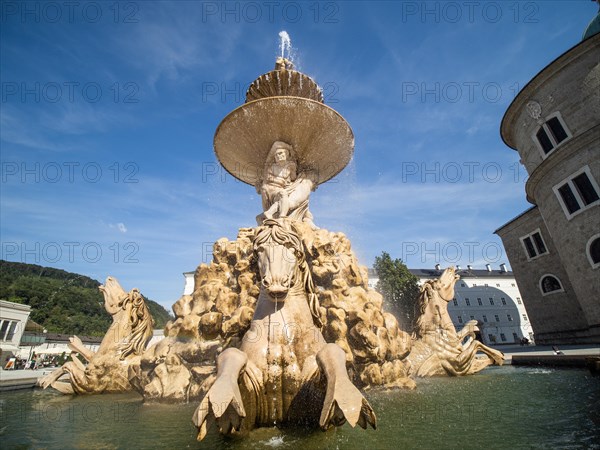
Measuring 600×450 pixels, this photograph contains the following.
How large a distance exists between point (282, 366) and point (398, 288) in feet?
104

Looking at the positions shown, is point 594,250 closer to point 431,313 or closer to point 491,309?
point 431,313

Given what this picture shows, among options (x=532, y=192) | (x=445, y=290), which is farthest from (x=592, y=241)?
(x=445, y=290)

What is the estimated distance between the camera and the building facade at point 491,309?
44.1 meters

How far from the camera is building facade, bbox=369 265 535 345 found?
44062 millimetres

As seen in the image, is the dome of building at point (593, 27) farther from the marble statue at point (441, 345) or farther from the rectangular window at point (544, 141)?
the marble statue at point (441, 345)

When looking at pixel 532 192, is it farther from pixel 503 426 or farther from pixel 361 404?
pixel 361 404

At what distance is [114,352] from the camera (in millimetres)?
7047

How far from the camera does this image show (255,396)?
3.20 m

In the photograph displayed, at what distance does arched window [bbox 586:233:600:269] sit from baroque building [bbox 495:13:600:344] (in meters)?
0.01

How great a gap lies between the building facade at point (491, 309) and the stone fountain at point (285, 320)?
42.2m

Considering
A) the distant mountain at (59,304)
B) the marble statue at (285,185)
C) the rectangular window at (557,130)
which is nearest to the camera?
the marble statue at (285,185)

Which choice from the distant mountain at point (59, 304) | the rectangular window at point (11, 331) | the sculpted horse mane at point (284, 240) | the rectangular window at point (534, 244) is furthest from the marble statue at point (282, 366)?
the distant mountain at point (59, 304)

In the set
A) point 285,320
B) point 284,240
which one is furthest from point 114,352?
point 284,240

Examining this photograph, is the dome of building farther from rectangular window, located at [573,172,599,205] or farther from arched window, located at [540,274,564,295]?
arched window, located at [540,274,564,295]
